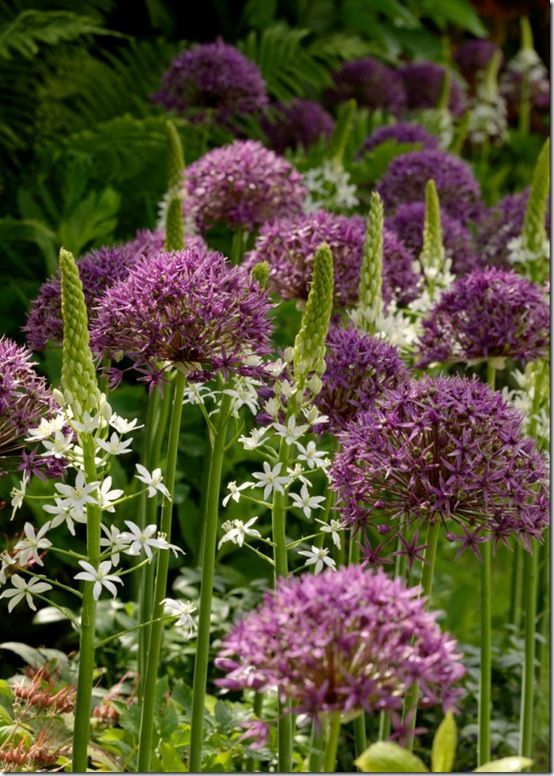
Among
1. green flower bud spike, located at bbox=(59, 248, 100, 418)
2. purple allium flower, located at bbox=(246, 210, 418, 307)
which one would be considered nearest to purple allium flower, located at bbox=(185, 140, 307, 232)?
purple allium flower, located at bbox=(246, 210, 418, 307)

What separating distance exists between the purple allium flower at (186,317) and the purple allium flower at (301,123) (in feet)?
11.4

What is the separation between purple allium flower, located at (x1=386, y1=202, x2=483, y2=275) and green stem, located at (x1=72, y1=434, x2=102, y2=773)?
181 cm

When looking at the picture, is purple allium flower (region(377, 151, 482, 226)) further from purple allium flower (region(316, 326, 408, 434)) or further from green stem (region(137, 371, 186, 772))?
green stem (region(137, 371, 186, 772))

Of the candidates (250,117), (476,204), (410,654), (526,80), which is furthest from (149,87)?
(410,654)

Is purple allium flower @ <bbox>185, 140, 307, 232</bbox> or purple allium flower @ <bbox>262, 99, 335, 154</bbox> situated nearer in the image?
purple allium flower @ <bbox>185, 140, 307, 232</bbox>

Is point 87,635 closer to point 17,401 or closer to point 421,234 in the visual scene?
point 17,401

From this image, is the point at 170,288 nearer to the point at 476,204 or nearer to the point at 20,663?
the point at 20,663

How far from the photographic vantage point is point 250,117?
505 centimetres

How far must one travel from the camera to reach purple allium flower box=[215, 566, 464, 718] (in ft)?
4.50

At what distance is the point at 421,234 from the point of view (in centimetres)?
346

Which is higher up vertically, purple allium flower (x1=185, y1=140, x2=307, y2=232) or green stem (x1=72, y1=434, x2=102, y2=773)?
purple allium flower (x1=185, y1=140, x2=307, y2=232)

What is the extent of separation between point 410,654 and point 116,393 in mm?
2357

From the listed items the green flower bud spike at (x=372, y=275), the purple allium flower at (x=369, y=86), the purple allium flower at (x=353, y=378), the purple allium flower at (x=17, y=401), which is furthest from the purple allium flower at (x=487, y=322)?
the purple allium flower at (x=369, y=86)

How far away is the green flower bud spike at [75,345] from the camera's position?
5.58 feet
